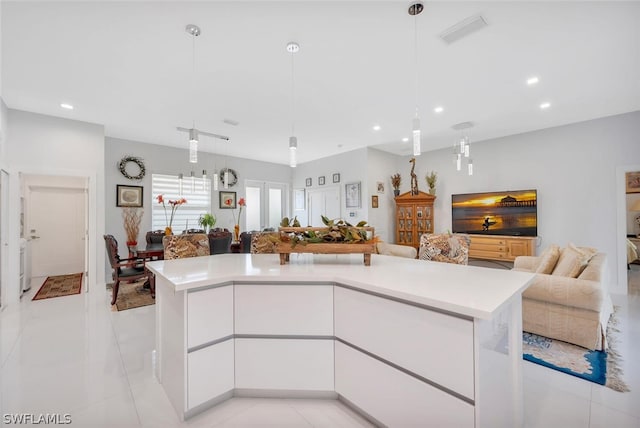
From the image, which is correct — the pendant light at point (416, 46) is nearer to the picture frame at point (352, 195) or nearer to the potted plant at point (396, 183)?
the picture frame at point (352, 195)

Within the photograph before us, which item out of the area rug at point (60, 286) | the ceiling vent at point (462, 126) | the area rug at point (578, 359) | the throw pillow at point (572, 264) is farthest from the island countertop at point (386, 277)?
the area rug at point (60, 286)

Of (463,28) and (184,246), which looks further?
(184,246)

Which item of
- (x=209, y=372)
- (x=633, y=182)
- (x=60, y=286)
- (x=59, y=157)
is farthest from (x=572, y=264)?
(x=60, y=286)

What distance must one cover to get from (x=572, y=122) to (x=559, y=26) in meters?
3.27

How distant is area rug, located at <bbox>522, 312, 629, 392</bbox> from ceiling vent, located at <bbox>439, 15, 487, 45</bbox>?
285 centimetres

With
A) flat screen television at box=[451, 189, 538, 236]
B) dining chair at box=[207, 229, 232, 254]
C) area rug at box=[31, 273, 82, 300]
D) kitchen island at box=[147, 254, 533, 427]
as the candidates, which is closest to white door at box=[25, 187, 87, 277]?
area rug at box=[31, 273, 82, 300]

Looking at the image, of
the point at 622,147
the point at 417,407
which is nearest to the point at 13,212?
the point at 417,407

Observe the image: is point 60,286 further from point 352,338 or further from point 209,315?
point 352,338

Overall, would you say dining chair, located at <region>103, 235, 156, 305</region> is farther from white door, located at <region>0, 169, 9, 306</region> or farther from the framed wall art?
the framed wall art

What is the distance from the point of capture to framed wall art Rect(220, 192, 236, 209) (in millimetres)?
6676

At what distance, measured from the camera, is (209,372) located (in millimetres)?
1686

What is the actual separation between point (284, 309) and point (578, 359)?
2565 mm

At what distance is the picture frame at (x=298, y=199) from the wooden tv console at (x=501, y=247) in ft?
14.3

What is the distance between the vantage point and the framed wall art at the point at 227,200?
6676mm
